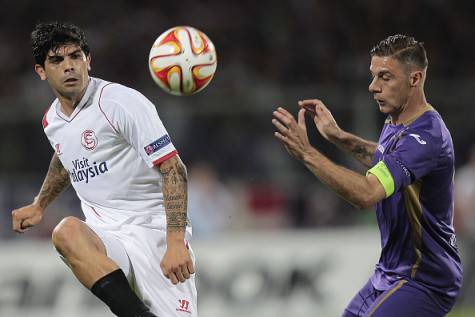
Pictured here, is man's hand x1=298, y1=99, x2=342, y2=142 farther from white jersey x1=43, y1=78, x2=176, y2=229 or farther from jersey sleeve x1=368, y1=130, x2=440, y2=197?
white jersey x1=43, y1=78, x2=176, y2=229

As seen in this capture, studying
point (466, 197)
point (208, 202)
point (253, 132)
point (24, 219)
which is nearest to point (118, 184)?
point (24, 219)

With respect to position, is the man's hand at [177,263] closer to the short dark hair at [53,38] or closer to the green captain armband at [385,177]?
the green captain armband at [385,177]

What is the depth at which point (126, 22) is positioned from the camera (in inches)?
654

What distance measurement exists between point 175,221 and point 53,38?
136 cm

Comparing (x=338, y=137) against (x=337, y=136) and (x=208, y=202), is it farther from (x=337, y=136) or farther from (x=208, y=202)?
(x=208, y=202)

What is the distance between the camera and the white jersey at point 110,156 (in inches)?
209

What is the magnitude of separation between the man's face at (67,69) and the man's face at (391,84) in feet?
5.73

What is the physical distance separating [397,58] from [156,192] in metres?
1.67

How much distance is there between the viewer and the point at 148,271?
543 cm

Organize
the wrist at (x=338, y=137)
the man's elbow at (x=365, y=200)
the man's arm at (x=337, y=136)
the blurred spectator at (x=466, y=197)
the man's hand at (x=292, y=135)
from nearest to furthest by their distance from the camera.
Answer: the man's elbow at (x=365, y=200) < the man's hand at (x=292, y=135) < the man's arm at (x=337, y=136) < the wrist at (x=338, y=137) < the blurred spectator at (x=466, y=197)

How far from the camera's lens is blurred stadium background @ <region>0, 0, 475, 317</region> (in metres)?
10.5

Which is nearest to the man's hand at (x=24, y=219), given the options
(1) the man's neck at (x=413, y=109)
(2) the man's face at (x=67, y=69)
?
(2) the man's face at (x=67, y=69)

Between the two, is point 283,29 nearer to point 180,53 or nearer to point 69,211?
point 69,211

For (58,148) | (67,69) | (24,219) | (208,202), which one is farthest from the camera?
(208,202)
